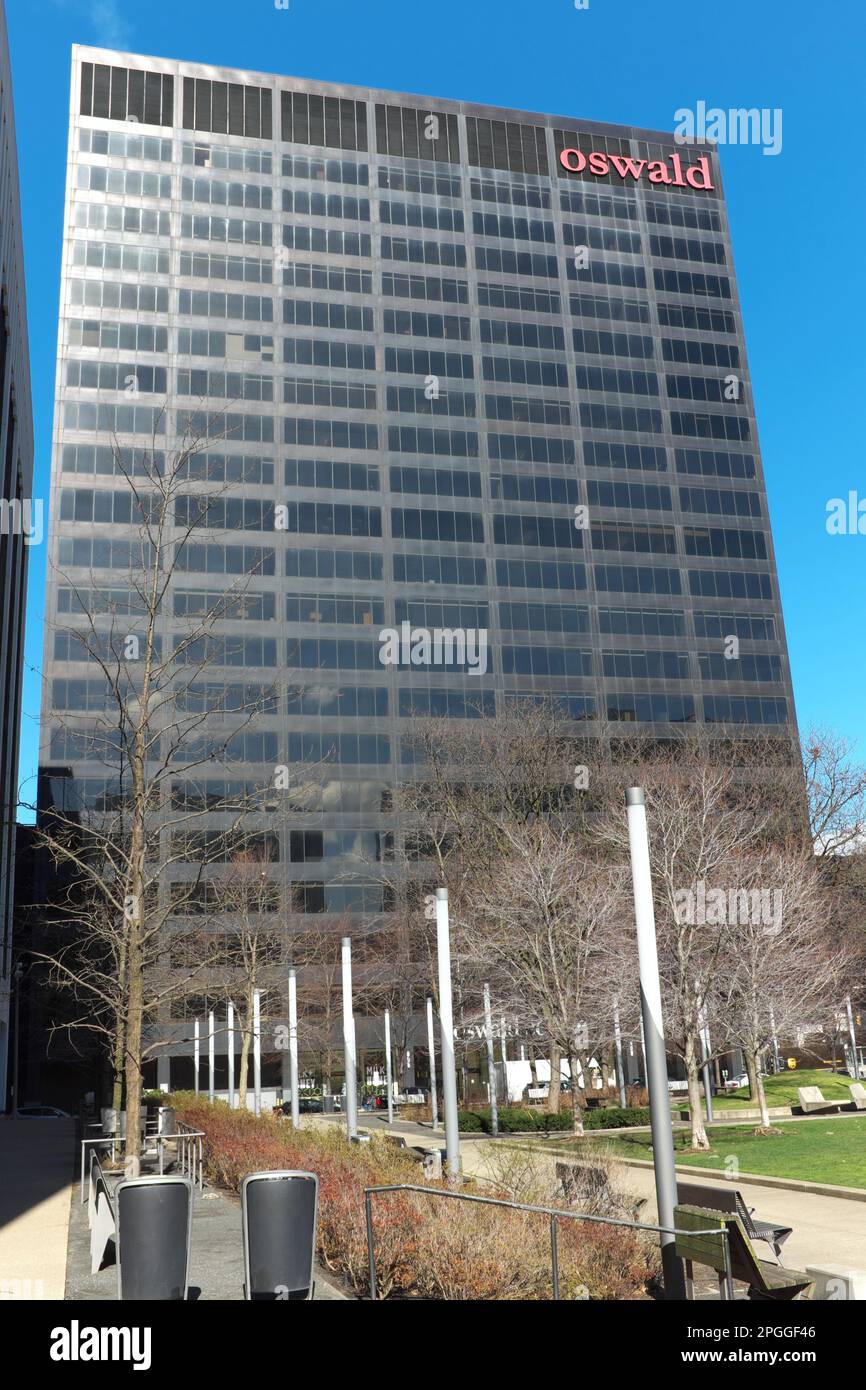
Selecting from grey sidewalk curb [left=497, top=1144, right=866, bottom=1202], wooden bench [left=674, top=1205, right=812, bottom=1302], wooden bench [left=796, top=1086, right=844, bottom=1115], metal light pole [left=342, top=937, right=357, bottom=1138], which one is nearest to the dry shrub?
wooden bench [left=674, top=1205, right=812, bottom=1302]

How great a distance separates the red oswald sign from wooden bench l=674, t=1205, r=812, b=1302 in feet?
302

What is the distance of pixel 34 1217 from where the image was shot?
17.1 metres

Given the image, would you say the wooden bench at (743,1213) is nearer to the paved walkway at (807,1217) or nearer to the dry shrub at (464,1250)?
the paved walkway at (807,1217)

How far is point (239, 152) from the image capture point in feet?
277

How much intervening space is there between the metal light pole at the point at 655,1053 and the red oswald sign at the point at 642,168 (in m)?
Answer: 89.0

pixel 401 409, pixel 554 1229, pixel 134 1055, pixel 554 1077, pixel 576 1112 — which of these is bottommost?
pixel 576 1112

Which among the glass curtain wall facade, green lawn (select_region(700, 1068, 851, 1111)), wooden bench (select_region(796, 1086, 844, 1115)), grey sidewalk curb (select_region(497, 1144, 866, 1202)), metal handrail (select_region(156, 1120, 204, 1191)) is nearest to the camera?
grey sidewalk curb (select_region(497, 1144, 866, 1202))

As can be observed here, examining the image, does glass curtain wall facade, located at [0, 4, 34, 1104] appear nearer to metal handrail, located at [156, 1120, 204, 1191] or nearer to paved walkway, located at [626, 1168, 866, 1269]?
metal handrail, located at [156, 1120, 204, 1191]

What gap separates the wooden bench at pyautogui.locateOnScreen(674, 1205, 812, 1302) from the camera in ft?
30.4

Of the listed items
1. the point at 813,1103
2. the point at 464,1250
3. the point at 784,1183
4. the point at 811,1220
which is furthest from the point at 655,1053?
the point at 813,1103

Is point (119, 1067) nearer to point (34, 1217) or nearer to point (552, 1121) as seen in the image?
point (34, 1217)

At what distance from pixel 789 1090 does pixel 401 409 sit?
170 ft

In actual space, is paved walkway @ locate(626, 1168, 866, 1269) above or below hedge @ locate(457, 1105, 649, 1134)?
above

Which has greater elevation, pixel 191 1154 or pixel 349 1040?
pixel 349 1040
